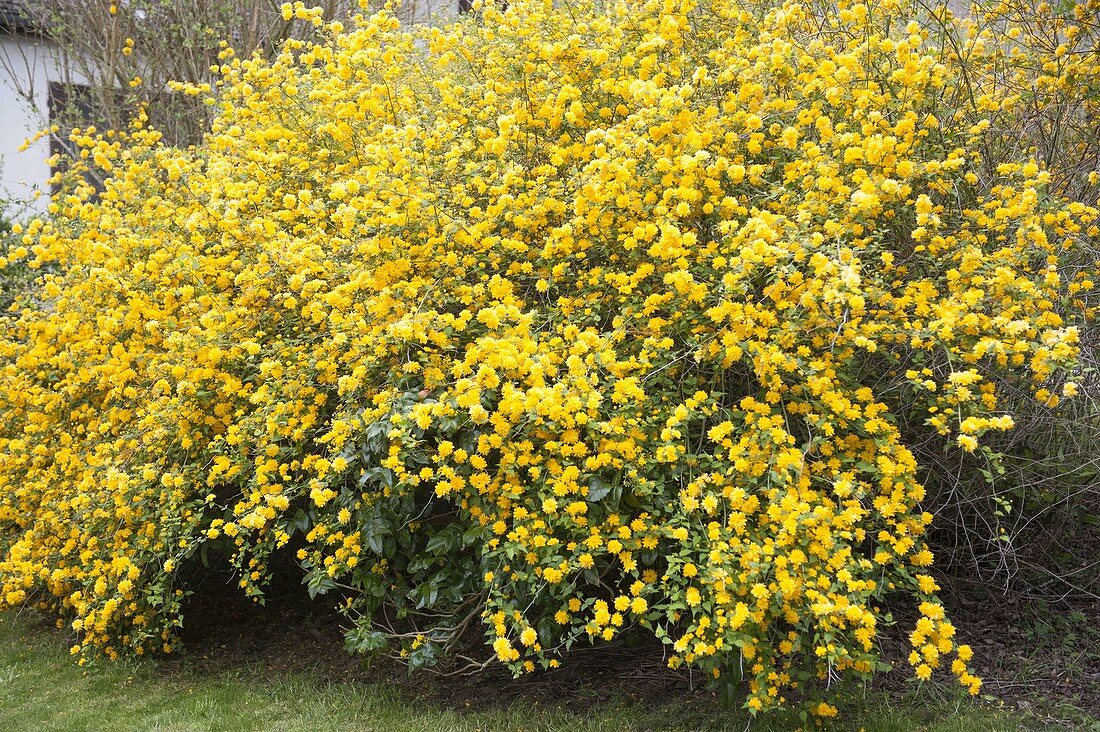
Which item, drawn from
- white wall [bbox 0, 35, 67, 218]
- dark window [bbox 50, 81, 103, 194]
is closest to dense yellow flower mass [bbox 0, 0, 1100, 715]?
dark window [bbox 50, 81, 103, 194]

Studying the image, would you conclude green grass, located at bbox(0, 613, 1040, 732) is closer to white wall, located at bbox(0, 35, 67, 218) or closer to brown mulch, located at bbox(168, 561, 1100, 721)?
brown mulch, located at bbox(168, 561, 1100, 721)

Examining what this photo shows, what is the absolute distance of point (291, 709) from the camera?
3.76 metres

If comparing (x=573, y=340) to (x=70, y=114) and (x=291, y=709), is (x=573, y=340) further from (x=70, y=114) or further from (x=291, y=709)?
(x=70, y=114)

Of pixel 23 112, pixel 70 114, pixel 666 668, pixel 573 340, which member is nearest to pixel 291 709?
pixel 666 668

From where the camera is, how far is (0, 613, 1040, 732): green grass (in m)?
3.34

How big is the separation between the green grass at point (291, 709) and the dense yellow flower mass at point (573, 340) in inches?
9.2

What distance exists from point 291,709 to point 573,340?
1954 mm

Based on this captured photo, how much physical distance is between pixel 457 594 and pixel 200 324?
69.4 inches

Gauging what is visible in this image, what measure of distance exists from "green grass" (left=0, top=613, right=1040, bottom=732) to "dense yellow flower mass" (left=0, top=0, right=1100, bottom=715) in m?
0.23

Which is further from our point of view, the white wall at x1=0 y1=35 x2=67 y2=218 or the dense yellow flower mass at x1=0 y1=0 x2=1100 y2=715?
the white wall at x1=0 y1=35 x2=67 y2=218

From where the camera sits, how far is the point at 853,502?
2.81 meters

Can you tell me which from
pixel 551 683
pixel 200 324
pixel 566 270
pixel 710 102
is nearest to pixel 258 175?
pixel 200 324

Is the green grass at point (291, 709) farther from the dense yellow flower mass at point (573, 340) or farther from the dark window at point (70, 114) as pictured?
the dark window at point (70, 114)

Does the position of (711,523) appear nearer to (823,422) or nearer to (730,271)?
(823,422)
